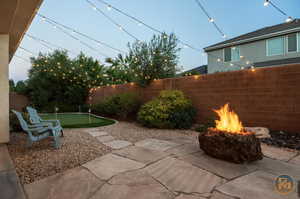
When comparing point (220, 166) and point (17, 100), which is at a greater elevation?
point (17, 100)

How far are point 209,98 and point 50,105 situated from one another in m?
12.3

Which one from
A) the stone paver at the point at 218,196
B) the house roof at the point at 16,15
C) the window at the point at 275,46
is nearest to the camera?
the stone paver at the point at 218,196

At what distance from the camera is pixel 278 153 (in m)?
→ 3.06

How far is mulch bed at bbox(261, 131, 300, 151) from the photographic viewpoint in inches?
134

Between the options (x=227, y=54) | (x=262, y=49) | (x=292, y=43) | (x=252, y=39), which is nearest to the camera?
(x=292, y=43)

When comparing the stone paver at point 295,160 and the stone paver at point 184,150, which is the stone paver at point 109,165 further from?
the stone paver at point 295,160

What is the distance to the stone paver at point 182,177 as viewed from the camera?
1.95m

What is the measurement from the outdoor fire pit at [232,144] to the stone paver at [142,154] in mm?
848

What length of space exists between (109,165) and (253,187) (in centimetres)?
207

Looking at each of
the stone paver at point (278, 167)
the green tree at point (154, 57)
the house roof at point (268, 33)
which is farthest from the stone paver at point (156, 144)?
the house roof at point (268, 33)

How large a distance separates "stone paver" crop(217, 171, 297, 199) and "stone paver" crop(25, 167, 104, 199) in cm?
164

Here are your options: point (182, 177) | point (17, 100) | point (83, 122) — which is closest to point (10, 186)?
point (182, 177)

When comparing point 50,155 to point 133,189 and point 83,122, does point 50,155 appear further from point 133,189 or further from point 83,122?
point 83,122

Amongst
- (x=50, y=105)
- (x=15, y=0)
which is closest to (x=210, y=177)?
(x=15, y=0)
